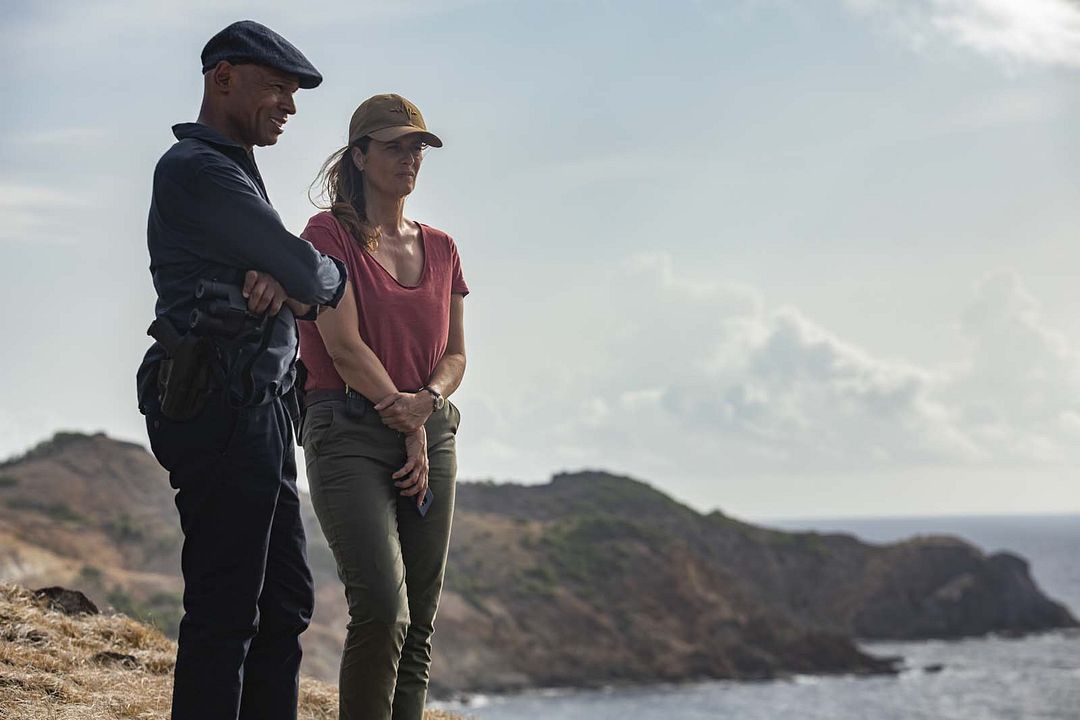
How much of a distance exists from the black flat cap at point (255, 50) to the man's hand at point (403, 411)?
995mm

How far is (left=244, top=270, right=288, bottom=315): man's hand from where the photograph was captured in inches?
127

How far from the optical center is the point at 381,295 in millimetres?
3928

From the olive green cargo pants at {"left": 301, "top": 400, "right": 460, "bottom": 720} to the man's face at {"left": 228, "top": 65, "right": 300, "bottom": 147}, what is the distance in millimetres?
868

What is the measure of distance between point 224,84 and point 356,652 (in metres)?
1.71

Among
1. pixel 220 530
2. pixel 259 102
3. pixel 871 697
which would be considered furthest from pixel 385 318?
pixel 871 697

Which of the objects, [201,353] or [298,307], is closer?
[201,353]

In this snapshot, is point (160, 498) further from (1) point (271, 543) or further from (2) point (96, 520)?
(1) point (271, 543)

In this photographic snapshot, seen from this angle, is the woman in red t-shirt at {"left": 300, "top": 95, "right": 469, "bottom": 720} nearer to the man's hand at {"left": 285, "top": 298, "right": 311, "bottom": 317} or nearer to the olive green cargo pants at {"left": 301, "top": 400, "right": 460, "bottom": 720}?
the olive green cargo pants at {"left": 301, "top": 400, "right": 460, "bottom": 720}

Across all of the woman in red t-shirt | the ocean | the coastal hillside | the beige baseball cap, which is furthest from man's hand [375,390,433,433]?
the ocean

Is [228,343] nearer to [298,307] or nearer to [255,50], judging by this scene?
[298,307]

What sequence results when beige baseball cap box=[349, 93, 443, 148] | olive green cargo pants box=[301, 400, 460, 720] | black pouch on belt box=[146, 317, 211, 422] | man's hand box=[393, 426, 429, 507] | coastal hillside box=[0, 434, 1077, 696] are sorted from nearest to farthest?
black pouch on belt box=[146, 317, 211, 422] < olive green cargo pants box=[301, 400, 460, 720] < man's hand box=[393, 426, 429, 507] < beige baseball cap box=[349, 93, 443, 148] < coastal hillside box=[0, 434, 1077, 696]

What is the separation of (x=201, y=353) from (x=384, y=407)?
2.49 ft

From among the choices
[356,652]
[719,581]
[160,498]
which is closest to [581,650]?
[719,581]

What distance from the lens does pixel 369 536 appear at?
12.2 ft
